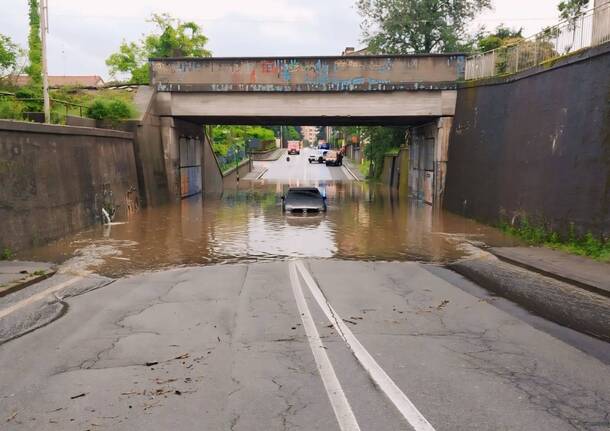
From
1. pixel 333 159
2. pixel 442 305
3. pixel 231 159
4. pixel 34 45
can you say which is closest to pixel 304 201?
pixel 442 305

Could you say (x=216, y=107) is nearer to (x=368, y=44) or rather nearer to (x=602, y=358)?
(x=368, y=44)

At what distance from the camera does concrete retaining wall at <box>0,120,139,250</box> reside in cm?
1368

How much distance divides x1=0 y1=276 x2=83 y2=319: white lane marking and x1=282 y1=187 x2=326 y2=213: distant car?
577 inches

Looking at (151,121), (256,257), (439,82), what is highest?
(439,82)

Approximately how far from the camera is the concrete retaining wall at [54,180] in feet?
44.9

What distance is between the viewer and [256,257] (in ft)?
45.6

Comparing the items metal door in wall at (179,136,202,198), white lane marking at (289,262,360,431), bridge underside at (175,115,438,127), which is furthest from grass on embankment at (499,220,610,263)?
metal door in wall at (179,136,202,198)

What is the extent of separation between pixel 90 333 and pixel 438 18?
39362mm

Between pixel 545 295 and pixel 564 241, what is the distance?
5.96 m

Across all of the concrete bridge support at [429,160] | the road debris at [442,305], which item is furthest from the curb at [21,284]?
the concrete bridge support at [429,160]

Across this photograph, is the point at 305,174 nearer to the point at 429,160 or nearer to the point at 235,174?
the point at 235,174

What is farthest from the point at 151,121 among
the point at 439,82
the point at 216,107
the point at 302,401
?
the point at 302,401

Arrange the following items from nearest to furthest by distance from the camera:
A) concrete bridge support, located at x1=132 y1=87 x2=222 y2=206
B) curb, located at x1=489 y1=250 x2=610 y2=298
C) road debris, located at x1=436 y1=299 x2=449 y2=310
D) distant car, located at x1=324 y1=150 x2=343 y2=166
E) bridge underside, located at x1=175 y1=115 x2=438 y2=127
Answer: road debris, located at x1=436 y1=299 x2=449 y2=310, curb, located at x1=489 y1=250 x2=610 y2=298, concrete bridge support, located at x1=132 y1=87 x2=222 y2=206, bridge underside, located at x1=175 y1=115 x2=438 y2=127, distant car, located at x1=324 y1=150 x2=343 y2=166

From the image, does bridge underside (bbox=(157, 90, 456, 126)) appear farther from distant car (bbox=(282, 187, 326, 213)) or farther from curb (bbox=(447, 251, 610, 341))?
curb (bbox=(447, 251, 610, 341))
